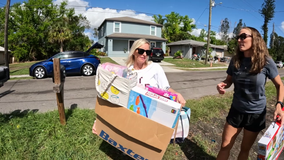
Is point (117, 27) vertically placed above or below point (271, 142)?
above

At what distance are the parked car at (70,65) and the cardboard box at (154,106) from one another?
8190 millimetres

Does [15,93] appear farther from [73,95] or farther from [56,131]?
[56,131]

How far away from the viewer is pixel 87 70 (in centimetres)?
963

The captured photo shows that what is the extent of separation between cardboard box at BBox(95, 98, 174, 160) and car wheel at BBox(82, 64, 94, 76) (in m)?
8.07

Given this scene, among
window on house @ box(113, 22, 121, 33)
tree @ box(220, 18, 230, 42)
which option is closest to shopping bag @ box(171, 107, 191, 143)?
window on house @ box(113, 22, 121, 33)

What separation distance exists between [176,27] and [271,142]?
136ft

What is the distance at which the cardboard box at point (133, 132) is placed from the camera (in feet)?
4.92

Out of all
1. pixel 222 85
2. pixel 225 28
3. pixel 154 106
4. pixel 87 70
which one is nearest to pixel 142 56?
pixel 154 106

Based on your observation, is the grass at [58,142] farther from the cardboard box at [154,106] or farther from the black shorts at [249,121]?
the cardboard box at [154,106]

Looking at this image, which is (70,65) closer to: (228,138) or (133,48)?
(133,48)

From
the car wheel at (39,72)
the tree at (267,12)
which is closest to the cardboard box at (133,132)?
the car wheel at (39,72)

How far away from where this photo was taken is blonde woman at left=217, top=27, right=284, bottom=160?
72.7 inches

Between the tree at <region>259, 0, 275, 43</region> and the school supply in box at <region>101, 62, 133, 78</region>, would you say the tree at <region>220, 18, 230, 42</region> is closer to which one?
the tree at <region>259, 0, 275, 43</region>

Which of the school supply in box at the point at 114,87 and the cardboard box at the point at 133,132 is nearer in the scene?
the cardboard box at the point at 133,132
